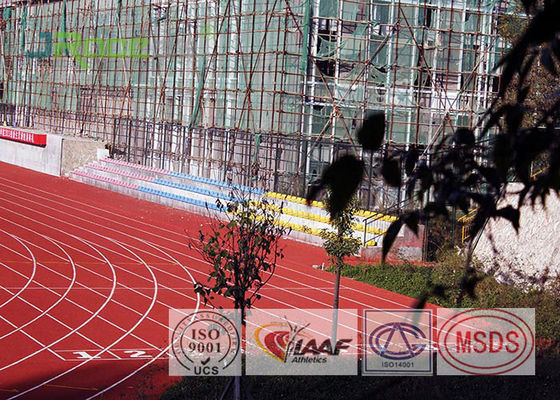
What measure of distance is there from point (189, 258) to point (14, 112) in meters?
25.8

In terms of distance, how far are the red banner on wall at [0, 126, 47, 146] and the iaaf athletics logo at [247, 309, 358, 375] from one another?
20.0 metres

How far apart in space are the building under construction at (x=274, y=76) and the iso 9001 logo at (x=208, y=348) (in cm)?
726

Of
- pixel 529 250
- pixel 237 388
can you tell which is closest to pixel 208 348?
pixel 237 388

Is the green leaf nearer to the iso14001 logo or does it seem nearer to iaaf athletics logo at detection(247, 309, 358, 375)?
the iso14001 logo

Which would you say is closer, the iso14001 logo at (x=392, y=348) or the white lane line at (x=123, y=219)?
the iso14001 logo at (x=392, y=348)

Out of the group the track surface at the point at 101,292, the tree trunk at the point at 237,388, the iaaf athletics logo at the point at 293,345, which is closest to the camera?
the tree trunk at the point at 237,388

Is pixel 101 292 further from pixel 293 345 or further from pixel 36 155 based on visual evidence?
pixel 36 155

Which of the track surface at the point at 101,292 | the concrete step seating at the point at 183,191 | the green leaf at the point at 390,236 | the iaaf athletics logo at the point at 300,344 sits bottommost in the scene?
the track surface at the point at 101,292

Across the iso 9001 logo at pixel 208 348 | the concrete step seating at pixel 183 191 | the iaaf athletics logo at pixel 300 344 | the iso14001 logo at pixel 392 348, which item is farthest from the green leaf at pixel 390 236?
the concrete step seating at pixel 183 191

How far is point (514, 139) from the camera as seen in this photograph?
141cm

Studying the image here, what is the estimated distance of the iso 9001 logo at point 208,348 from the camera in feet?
27.9

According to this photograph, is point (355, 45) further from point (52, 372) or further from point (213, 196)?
point (52, 372)

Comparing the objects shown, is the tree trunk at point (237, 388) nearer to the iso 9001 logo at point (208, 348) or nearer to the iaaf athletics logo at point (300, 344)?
the iso 9001 logo at point (208, 348)

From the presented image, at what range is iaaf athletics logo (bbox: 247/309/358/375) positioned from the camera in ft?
29.1
